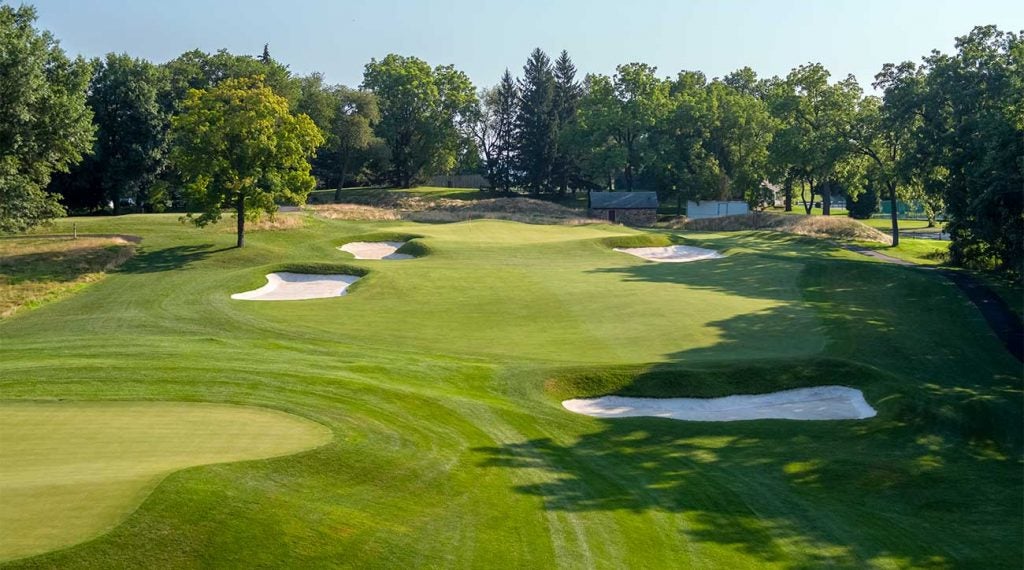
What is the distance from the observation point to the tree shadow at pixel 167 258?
1859 inches

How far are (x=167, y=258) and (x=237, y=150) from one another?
779cm

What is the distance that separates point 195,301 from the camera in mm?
37344

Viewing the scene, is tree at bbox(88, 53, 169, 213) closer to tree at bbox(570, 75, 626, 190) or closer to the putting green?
tree at bbox(570, 75, 626, 190)

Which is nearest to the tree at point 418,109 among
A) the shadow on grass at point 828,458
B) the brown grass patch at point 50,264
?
the brown grass patch at point 50,264

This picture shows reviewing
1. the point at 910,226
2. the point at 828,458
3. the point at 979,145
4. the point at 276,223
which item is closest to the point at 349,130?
the point at 276,223

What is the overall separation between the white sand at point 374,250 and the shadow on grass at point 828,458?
28.3m

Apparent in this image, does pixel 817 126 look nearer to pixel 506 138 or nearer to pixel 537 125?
pixel 537 125

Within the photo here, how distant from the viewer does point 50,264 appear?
45031 mm

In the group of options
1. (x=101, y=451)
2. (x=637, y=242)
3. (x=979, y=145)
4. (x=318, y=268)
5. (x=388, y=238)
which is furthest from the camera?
(x=637, y=242)

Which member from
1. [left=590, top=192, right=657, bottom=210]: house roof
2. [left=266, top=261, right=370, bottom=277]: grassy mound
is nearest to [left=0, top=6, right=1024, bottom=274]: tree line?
[left=590, top=192, right=657, bottom=210]: house roof

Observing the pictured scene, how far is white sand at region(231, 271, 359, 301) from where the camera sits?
39812mm

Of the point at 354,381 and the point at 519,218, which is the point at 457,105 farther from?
the point at 354,381

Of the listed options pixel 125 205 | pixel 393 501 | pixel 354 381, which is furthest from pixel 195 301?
pixel 125 205

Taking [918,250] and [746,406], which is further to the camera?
[918,250]
